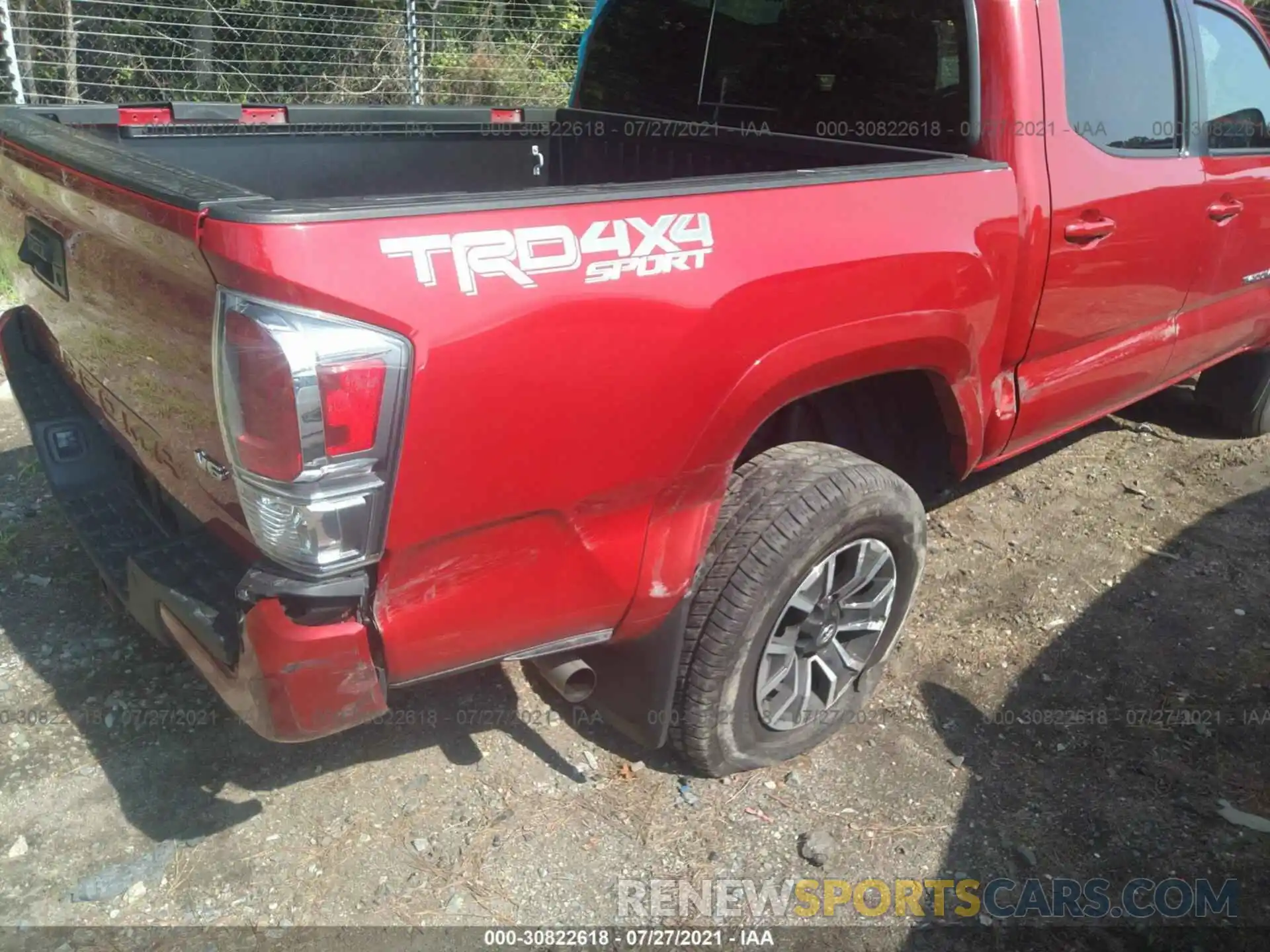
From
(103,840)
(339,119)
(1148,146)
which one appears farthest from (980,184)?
(103,840)

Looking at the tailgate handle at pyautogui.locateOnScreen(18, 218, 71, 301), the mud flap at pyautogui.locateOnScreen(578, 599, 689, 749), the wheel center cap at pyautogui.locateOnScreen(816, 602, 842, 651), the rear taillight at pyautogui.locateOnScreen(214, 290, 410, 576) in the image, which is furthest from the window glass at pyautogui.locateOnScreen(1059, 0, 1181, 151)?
the tailgate handle at pyautogui.locateOnScreen(18, 218, 71, 301)

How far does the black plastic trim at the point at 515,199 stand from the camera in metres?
1.54

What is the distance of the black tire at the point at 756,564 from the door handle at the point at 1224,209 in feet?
5.66

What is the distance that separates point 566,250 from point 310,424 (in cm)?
53

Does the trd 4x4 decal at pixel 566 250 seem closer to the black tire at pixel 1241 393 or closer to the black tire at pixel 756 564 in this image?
the black tire at pixel 756 564

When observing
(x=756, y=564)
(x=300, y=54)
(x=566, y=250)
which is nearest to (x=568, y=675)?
(x=756, y=564)

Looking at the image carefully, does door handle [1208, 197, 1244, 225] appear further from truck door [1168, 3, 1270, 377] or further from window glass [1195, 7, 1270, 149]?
window glass [1195, 7, 1270, 149]

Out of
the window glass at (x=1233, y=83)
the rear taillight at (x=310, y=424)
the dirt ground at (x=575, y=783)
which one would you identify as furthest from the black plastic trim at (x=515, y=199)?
the window glass at (x=1233, y=83)

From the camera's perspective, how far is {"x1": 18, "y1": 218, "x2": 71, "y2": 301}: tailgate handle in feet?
7.29

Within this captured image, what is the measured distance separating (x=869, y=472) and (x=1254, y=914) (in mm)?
1356

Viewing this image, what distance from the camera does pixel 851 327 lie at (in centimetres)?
222

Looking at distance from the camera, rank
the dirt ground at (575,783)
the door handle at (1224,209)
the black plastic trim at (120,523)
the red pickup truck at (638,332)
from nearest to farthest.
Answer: the red pickup truck at (638,332) < the black plastic trim at (120,523) < the dirt ground at (575,783) < the door handle at (1224,209)

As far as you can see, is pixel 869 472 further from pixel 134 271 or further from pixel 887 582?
pixel 134 271

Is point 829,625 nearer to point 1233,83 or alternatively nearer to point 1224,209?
point 1224,209
